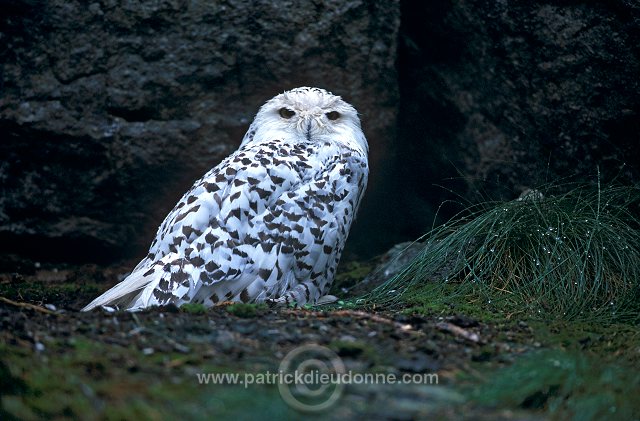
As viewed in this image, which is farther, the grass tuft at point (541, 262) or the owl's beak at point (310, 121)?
the owl's beak at point (310, 121)

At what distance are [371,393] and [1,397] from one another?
1013 millimetres

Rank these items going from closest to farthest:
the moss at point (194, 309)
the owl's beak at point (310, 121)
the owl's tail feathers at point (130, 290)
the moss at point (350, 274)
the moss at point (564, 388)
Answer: the moss at point (564, 388) < the moss at point (194, 309) < the owl's tail feathers at point (130, 290) < the owl's beak at point (310, 121) < the moss at point (350, 274)

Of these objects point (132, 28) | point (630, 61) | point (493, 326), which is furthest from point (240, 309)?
point (630, 61)

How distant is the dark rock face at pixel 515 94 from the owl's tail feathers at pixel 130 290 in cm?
206

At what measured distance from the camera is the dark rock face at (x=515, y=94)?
13.1ft

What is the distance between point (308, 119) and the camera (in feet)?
13.6

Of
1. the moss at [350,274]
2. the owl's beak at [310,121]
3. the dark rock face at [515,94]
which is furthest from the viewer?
the moss at [350,274]

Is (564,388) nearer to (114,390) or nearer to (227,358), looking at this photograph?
(227,358)

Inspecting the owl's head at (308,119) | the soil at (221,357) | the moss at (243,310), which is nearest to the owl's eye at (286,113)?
the owl's head at (308,119)

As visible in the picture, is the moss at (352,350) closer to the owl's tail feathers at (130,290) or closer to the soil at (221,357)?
the soil at (221,357)

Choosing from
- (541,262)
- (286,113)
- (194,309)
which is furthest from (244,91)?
(541,262)

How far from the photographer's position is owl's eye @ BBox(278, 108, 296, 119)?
167 inches

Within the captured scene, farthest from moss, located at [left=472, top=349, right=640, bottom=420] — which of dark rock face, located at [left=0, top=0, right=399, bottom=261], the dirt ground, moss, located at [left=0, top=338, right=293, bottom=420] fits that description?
dark rock face, located at [left=0, top=0, right=399, bottom=261]

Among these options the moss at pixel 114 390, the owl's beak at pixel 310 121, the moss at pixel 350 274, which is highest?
the owl's beak at pixel 310 121
